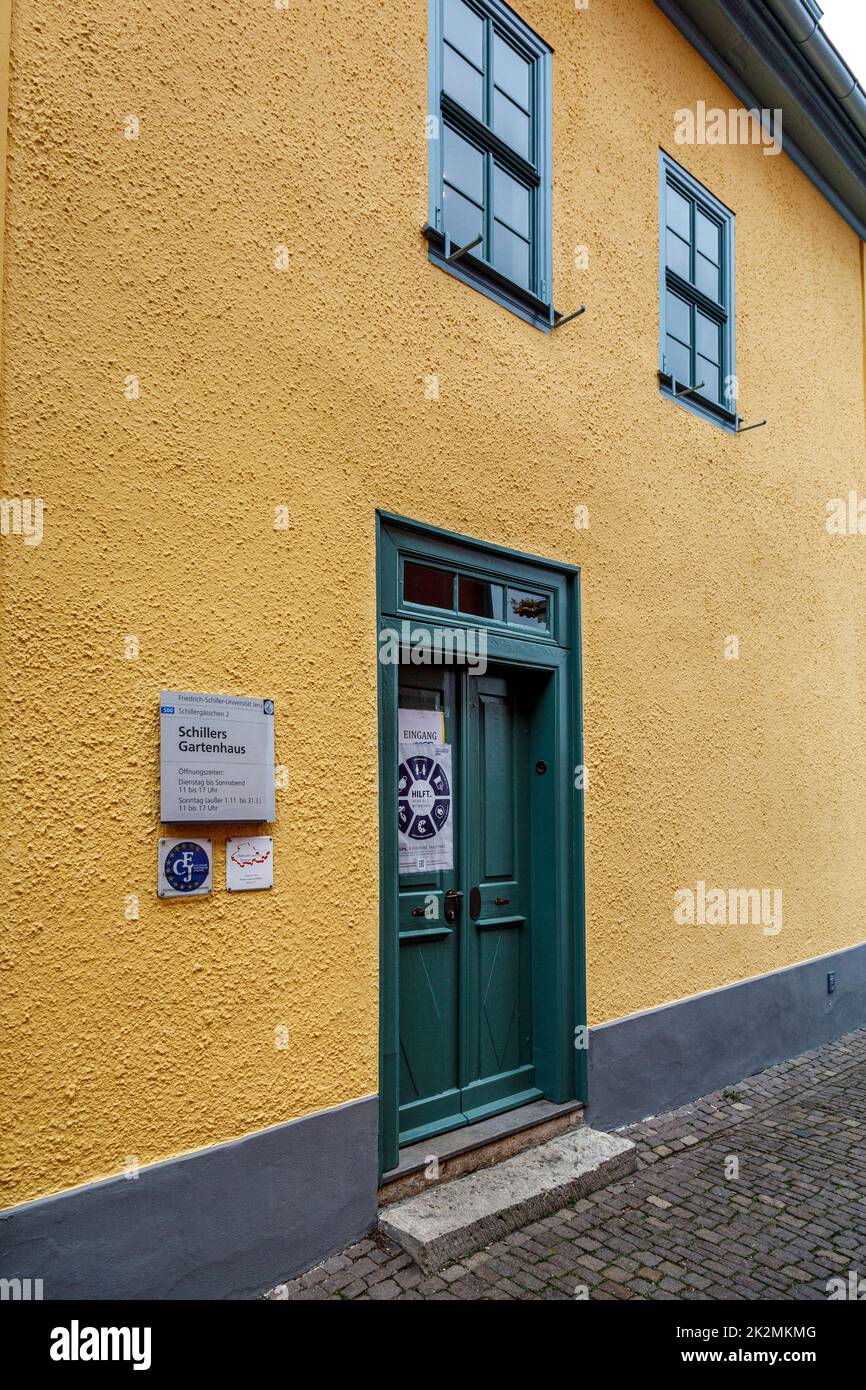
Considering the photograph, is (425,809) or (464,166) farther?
(464,166)

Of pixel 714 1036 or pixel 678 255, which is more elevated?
pixel 678 255

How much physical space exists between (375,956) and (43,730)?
1.72 metres

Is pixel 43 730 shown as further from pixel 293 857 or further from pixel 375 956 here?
pixel 375 956

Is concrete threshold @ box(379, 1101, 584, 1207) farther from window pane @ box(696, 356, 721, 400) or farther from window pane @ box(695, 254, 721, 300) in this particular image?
window pane @ box(695, 254, 721, 300)

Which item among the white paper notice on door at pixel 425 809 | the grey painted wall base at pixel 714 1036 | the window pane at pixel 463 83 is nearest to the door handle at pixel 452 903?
the white paper notice on door at pixel 425 809

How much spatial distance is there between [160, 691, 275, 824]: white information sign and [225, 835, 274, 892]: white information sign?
98 millimetres

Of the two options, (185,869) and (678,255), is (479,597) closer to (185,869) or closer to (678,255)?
(185,869)

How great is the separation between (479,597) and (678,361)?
2.80m

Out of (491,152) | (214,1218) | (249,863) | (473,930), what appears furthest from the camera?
(491,152)

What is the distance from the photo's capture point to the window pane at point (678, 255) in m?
6.41

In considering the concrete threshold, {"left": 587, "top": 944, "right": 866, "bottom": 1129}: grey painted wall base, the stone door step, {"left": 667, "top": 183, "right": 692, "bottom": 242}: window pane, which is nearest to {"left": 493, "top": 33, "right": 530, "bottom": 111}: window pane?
{"left": 667, "top": 183, "right": 692, "bottom": 242}: window pane

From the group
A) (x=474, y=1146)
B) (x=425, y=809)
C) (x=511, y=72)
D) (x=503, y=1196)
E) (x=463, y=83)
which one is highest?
(x=511, y=72)

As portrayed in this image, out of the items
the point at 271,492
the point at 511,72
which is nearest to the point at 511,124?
the point at 511,72

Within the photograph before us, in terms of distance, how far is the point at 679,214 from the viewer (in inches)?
259
